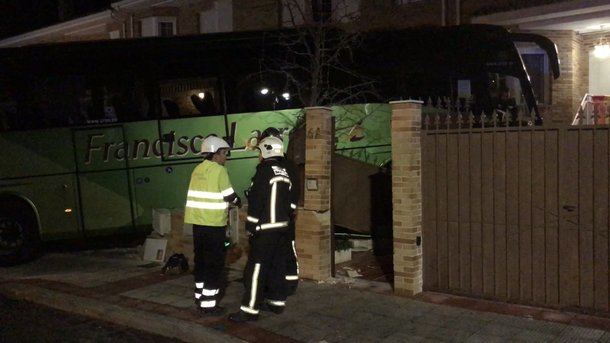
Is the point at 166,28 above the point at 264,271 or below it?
above

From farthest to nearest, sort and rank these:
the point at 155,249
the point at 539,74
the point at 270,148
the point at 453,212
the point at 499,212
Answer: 1. the point at 539,74
2. the point at 155,249
3. the point at 453,212
4. the point at 499,212
5. the point at 270,148

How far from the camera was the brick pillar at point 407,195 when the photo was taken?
25.1ft

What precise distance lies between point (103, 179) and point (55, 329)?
4.59 meters

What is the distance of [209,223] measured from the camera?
23.3 ft

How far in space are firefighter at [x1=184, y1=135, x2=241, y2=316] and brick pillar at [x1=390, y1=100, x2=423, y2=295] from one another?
201cm

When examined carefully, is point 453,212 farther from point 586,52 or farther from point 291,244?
point 586,52

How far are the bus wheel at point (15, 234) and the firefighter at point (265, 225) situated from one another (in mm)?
5838

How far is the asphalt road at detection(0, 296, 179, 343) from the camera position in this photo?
684cm

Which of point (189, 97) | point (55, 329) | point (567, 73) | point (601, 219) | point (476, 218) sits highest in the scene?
point (567, 73)

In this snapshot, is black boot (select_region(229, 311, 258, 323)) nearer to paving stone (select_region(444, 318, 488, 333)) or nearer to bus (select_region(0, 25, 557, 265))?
paving stone (select_region(444, 318, 488, 333))

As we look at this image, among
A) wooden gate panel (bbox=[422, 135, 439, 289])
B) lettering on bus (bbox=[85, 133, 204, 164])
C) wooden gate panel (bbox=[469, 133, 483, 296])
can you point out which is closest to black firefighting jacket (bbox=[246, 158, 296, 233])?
wooden gate panel (bbox=[422, 135, 439, 289])

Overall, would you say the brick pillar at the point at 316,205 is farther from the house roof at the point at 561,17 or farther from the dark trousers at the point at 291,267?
the house roof at the point at 561,17

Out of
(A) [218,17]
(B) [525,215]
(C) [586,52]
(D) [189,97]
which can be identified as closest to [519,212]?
(B) [525,215]

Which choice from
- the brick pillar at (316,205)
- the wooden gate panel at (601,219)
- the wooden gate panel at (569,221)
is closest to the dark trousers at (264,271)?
the brick pillar at (316,205)
